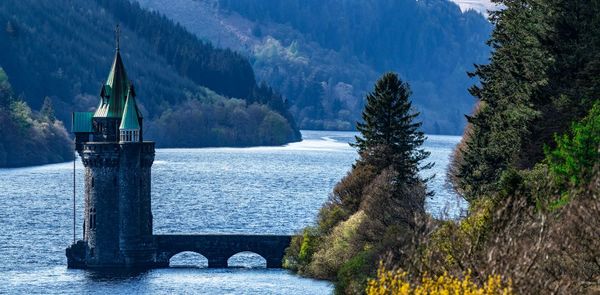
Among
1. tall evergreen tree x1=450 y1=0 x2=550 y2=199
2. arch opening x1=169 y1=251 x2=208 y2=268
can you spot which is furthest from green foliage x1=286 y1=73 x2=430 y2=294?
arch opening x1=169 y1=251 x2=208 y2=268

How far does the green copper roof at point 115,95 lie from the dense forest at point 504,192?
2048 cm

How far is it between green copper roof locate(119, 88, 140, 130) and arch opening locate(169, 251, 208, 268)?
473 inches

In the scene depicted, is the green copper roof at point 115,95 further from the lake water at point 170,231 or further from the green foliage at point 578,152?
the green foliage at point 578,152

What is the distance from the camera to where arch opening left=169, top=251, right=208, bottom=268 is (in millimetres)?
124562

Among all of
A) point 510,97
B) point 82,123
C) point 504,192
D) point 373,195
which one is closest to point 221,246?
point 82,123

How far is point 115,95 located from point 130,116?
406cm

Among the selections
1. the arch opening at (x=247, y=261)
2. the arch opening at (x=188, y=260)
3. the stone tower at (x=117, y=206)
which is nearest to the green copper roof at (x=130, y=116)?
the stone tower at (x=117, y=206)

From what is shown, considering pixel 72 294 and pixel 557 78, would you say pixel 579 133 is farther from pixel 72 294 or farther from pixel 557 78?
pixel 72 294

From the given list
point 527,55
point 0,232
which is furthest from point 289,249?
point 0,232

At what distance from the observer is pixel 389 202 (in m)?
105

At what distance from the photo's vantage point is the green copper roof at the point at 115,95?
128125 millimetres

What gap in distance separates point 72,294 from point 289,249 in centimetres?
2020

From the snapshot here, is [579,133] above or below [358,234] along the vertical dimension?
above

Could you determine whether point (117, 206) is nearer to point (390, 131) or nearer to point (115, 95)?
point (115, 95)
